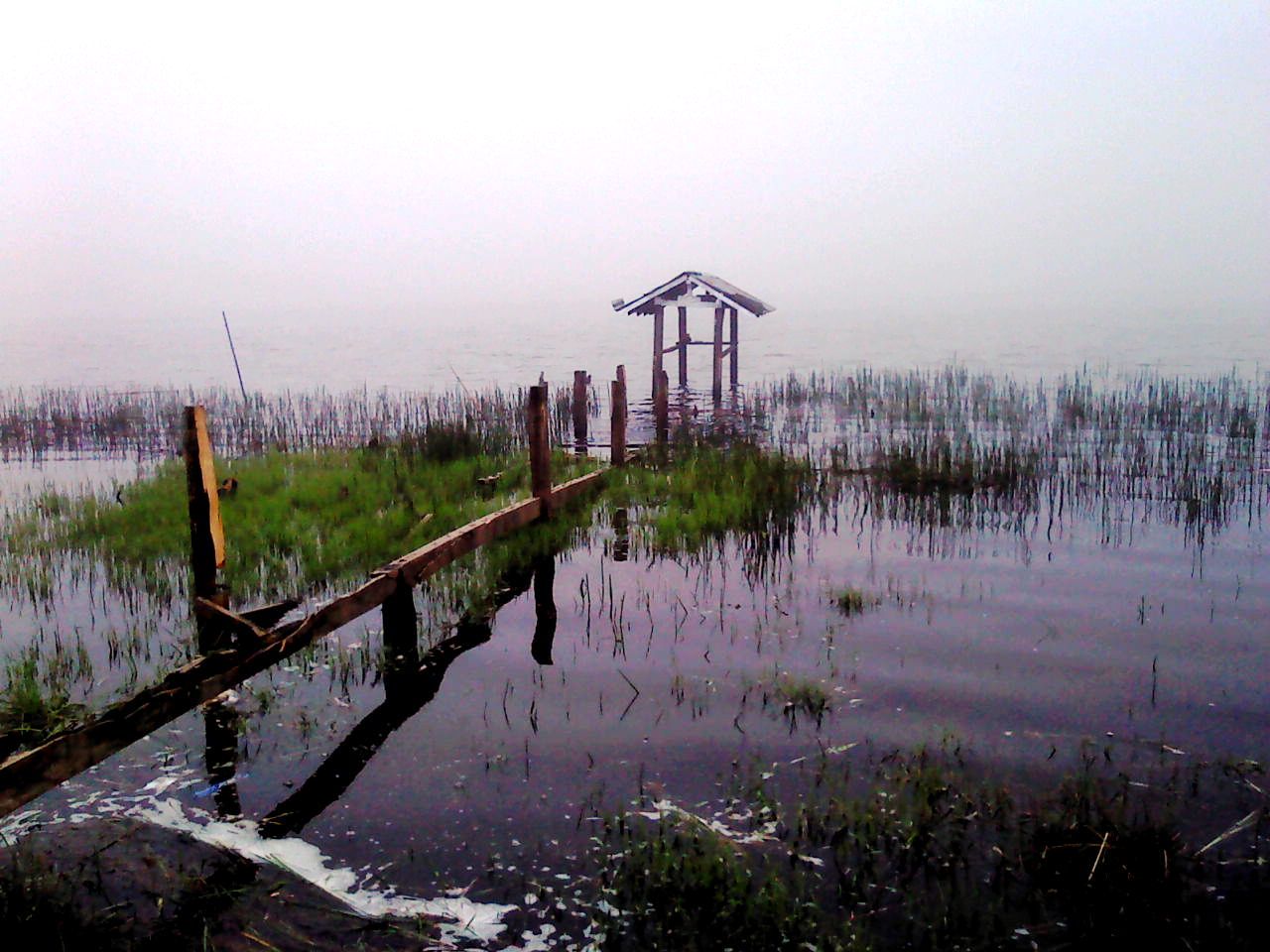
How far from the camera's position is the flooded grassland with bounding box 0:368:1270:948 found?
3924 millimetres

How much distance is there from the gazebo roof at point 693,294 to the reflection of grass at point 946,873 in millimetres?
18910

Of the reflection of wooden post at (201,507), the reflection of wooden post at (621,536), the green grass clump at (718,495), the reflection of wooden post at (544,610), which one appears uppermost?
the reflection of wooden post at (201,507)

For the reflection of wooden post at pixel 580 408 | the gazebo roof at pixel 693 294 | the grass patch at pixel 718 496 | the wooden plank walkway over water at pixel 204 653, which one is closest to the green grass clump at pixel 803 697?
the wooden plank walkway over water at pixel 204 653

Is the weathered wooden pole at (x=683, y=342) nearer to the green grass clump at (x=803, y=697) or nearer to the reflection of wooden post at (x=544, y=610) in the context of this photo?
the reflection of wooden post at (x=544, y=610)

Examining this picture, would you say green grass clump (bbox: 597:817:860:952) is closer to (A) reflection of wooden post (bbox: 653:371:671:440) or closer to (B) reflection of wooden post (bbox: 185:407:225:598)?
(B) reflection of wooden post (bbox: 185:407:225:598)

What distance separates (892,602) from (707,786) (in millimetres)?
3432

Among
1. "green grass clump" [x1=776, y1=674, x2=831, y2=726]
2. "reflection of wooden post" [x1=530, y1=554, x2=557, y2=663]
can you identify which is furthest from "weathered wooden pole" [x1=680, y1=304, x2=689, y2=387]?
"green grass clump" [x1=776, y1=674, x2=831, y2=726]

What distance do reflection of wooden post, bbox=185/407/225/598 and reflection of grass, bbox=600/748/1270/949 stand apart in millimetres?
2963

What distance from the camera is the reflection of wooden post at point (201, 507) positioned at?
5863 millimetres

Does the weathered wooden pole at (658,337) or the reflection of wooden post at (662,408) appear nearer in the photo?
the reflection of wooden post at (662,408)

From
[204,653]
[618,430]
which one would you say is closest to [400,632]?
[204,653]

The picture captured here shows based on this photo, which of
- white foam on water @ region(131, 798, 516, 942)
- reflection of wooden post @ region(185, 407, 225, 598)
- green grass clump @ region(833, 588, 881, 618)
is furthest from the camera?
green grass clump @ region(833, 588, 881, 618)

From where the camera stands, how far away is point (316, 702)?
587 centimetres

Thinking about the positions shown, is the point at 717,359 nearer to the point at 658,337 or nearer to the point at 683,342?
the point at 683,342
